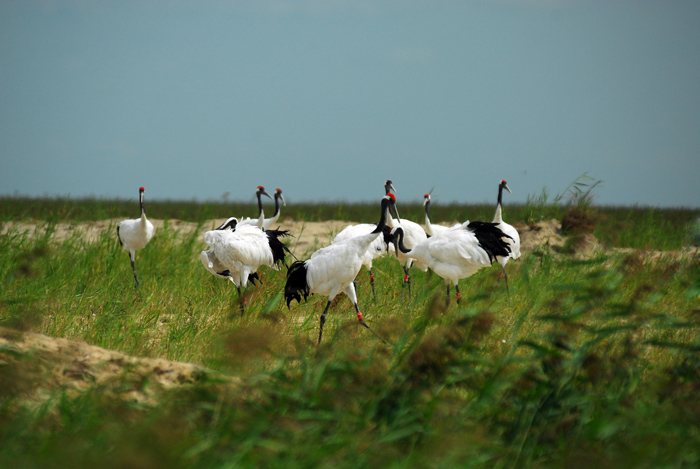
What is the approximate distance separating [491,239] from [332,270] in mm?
2310

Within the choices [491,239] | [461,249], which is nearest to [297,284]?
[461,249]

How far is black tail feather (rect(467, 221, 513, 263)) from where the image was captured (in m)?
7.22

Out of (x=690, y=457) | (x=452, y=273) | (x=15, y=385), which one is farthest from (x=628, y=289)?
(x=15, y=385)

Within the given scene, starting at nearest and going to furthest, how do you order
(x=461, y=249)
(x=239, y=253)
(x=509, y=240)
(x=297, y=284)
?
(x=297, y=284)
(x=461, y=249)
(x=239, y=253)
(x=509, y=240)

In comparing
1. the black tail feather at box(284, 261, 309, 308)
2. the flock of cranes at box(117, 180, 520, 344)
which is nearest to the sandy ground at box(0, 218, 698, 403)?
the flock of cranes at box(117, 180, 520, 344)

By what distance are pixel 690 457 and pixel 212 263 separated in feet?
20.5

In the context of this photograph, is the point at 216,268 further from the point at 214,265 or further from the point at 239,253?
the point at 239,253

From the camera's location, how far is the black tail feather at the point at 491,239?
Result: 722 centimetres

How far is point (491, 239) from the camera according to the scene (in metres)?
7.26

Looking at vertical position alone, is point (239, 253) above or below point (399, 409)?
above

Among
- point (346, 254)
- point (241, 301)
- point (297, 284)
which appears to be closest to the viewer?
point (241, 301)

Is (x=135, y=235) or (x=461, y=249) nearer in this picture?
(x=461, y=249)

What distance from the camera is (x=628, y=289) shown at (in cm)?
759

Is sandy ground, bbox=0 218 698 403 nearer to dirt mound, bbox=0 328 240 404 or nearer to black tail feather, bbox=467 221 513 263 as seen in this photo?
dirt mound, bbox=0 328 240 404
